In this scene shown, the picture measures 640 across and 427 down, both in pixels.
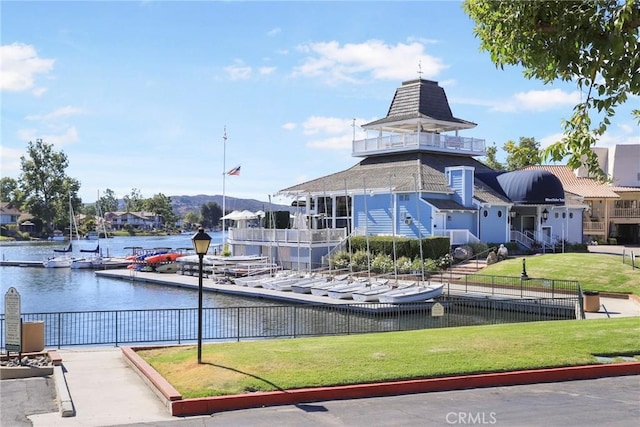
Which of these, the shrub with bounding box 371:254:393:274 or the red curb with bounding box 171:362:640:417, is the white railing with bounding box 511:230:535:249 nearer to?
the shrub with bounding box 371:254:393:274

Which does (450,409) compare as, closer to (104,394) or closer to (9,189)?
(104,394)

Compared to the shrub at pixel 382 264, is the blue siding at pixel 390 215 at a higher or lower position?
higher

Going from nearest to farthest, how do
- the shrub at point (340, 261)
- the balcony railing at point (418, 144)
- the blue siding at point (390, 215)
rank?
the shrub at point (340, 261), the blue siding at point (390, 215), the balcony railing at point (418, 144)

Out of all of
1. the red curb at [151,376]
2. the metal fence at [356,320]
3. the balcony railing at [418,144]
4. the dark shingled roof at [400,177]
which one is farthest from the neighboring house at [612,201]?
the red curb at [151,376]

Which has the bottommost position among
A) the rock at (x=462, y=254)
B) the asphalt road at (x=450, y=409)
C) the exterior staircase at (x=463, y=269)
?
the asphalt road at (x=450, y=409)

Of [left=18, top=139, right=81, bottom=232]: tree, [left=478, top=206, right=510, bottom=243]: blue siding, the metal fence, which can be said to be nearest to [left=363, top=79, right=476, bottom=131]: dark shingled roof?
[left=478, top=206, right=510, bottom=243]: blue siding

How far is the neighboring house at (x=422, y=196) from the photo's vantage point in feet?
162

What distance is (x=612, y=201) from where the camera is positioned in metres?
68.4

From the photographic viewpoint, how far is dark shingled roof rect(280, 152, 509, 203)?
4988 centimetres

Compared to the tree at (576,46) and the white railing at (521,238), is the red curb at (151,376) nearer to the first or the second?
the tree at (576,46)

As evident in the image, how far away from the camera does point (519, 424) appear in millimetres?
11227

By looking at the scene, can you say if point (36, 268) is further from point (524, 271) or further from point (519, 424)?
point (519, 424)

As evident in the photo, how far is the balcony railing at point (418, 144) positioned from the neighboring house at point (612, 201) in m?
12.9

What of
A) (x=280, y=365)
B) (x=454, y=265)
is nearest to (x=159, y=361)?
(x=280, y=365)
